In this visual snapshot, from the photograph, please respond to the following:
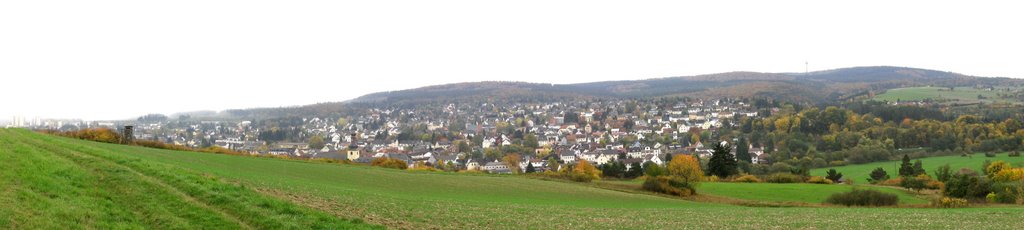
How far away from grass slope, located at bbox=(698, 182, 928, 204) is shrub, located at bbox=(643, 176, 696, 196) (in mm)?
2933

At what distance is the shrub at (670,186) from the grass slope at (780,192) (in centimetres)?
293

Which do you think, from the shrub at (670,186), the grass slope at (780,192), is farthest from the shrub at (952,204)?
the shrub at (670,186)

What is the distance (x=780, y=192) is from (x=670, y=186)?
31.4ft

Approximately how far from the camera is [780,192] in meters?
48.1

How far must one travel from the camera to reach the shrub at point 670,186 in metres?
42.5

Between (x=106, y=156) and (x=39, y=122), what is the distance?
130193 millimetres

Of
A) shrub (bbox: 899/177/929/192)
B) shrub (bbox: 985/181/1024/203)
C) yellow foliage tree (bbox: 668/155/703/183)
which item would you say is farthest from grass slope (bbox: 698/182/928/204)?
shrub (bbox: 985/181/1024/203)

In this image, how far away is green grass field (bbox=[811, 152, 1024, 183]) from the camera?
7625 centimetres

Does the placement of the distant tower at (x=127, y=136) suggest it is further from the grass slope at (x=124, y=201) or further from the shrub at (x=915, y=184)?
the shrub at (x=915, y=184)

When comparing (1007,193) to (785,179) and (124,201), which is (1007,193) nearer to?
(785,179)

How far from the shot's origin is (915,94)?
197m

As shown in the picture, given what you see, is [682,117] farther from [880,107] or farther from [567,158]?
[567,158]

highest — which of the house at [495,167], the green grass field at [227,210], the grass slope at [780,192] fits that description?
the green grass field at [227,210]

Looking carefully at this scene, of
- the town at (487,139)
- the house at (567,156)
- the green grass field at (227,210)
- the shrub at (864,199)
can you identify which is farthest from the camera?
the house at (567,156)
